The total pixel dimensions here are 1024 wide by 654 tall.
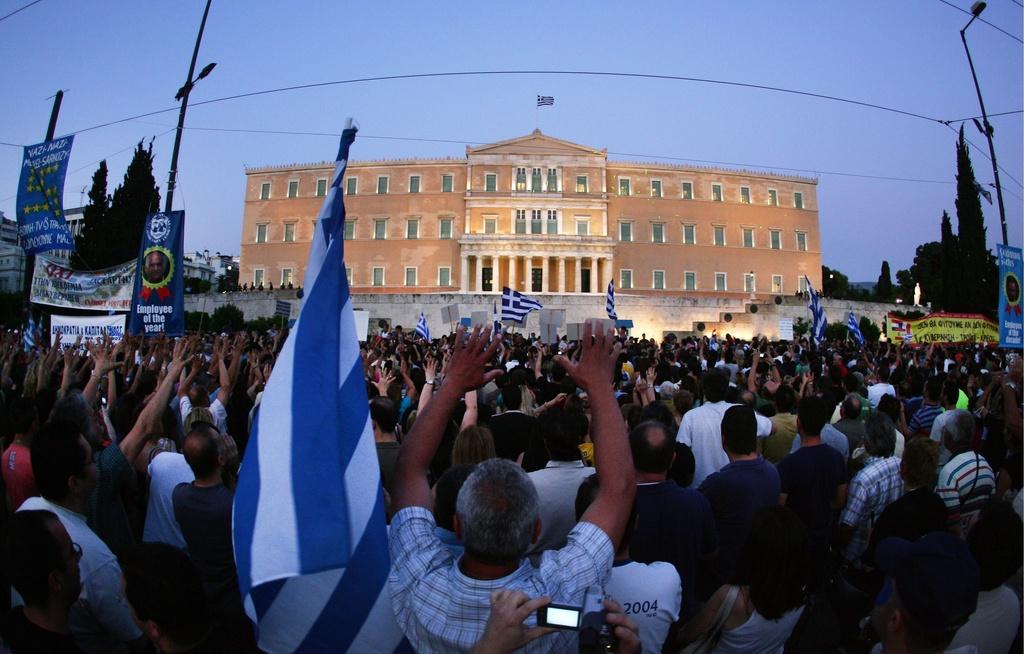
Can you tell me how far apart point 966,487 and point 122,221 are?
105ft

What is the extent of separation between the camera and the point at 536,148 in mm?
47938

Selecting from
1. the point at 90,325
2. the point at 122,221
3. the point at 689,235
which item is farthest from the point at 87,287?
the point at 689,235

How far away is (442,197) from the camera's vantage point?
159 ft

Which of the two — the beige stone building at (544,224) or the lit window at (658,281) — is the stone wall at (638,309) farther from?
the lit window at (658,281)

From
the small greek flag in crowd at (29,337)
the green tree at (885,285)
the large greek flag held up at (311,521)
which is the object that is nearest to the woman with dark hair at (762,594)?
the large greek flag held up at (311,521)

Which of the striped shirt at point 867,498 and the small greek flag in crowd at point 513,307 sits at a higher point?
the small greek flag in crowd at point 513,307

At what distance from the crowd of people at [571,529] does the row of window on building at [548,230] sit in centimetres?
4236

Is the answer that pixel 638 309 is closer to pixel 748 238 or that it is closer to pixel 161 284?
pixel 748 238

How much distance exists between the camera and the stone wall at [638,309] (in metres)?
35.8

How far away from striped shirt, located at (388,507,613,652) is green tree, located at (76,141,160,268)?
29.6 metres

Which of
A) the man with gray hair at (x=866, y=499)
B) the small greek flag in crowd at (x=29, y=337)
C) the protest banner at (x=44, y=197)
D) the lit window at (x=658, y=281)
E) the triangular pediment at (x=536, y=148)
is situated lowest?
the man with gray hair at (x=866, y=499)

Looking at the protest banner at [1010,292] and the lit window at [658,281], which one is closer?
the protest banner at [1010,292]

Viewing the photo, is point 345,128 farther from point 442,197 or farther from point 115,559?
point 442,197

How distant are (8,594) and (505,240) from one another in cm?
4302
